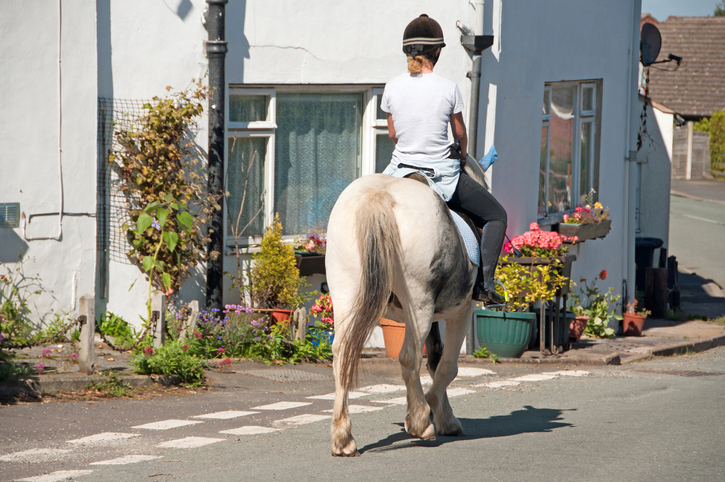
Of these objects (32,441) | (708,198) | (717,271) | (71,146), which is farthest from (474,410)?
(708,198)

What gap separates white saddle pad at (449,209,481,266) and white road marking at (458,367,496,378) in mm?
3621

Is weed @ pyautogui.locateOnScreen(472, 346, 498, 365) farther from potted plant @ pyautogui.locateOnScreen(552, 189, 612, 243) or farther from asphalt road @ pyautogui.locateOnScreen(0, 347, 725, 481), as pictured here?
potted plant @ pyautogui.locateOnScreen(552, 189, 612, 243)

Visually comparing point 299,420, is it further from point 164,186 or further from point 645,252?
point 645,252

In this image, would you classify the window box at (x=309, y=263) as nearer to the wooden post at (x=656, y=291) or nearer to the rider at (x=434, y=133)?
the rider at (x=434, y=133)

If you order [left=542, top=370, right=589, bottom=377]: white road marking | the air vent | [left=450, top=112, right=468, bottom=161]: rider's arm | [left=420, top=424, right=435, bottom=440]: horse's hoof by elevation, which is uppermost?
[left=450, top=112, right=468, bottom=161]: rider's arm

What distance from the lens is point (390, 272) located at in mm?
5375

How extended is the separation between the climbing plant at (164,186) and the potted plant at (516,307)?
11.6 ft

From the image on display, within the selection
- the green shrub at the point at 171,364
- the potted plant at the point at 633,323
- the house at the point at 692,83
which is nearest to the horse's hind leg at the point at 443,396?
the green shrub at the point at 171,364

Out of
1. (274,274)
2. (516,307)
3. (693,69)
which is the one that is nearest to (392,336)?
(274,274)

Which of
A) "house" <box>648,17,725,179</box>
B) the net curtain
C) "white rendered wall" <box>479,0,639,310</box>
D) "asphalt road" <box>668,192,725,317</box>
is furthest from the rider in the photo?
"house" <box>648,17,725,179</box>

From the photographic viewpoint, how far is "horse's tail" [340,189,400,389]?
5324mm

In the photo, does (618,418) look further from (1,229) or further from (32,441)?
(1,229)

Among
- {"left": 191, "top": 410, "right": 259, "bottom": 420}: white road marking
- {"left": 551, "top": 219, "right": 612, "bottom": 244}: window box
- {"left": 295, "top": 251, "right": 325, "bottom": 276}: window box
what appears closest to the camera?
{"left": 191, "top": 410, "right": 259, "bottom": 420}: white road marking

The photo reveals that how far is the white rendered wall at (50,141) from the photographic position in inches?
351
